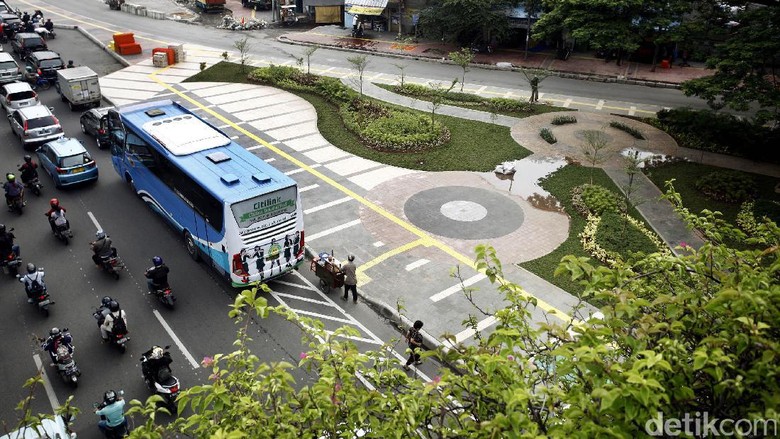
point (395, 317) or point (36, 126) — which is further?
point (36, 126)

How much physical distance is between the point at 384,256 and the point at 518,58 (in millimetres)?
30472

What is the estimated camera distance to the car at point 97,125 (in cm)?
2736

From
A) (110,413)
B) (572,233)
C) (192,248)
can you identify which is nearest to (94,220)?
(192,248)

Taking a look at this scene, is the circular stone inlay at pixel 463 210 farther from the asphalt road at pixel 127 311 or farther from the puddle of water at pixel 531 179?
the asphalt road at pixel 127 311

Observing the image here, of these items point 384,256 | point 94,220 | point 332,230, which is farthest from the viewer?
point 94,220

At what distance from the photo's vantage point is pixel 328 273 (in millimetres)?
17656

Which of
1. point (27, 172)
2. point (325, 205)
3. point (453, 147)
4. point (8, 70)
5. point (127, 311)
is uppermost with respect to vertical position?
point (8, 70)

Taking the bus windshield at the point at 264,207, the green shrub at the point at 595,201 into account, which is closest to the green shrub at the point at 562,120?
the green shrub at the point at 595,201

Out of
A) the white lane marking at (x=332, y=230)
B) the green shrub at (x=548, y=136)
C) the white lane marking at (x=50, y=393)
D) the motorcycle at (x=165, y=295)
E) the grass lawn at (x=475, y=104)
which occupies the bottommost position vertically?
the white lane marking at (x=50, y=393)

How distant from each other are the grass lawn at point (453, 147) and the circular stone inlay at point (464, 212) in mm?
2536

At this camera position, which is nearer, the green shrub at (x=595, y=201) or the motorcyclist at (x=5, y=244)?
the motorcyclist at (x=5, y=244)

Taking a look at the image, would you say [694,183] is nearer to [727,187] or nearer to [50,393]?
[727,187]

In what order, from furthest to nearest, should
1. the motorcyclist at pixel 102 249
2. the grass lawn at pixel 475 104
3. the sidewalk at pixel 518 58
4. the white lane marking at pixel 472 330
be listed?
the sidewalk at pixel 518 58 → the grass lawn at pixel 475 104 → the motorcyclist at pixel 102 249 → the white lane marking at pixel 472 330

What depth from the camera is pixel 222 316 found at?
16.9 m
